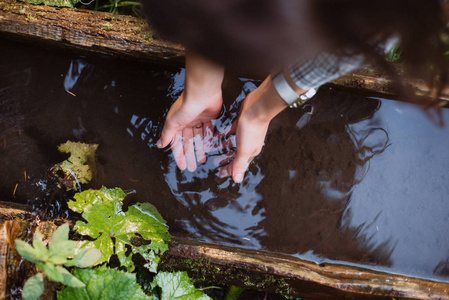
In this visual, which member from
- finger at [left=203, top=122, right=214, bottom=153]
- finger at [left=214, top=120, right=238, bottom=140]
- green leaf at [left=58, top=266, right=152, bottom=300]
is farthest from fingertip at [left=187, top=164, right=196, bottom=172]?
green leaf at [left=58, top=266, right=152, bottom=300]

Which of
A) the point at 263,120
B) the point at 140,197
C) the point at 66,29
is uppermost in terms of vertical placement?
the point at 66,29

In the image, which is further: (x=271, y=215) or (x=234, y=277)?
(x=271, y=215)

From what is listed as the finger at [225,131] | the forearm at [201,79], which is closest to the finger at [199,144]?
the finger at [225,131]

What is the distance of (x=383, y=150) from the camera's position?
214 cm

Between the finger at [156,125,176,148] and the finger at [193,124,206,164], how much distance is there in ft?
0.51

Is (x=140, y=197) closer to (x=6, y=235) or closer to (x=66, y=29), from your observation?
(x=6, y=235)

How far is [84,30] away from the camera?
1736 mm

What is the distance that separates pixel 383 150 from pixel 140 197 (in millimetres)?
1579

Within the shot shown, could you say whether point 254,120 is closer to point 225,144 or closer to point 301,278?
point 225,144

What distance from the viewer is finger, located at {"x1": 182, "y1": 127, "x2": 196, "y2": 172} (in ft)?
6.59

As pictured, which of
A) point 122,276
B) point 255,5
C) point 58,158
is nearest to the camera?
point 255,5

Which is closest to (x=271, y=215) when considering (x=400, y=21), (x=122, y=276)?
(x=122, y=276)

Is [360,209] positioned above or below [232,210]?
above

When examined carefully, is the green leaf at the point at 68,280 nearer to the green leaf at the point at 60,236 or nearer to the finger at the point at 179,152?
the green leaf at the point at 60,236
